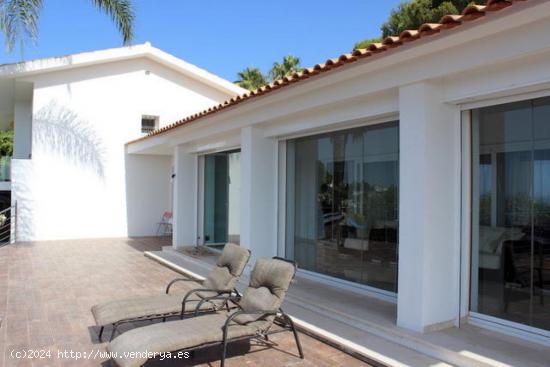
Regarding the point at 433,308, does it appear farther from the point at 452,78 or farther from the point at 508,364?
the point at 452,78

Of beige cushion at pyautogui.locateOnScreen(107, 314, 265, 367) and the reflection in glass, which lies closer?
beige cushion at pyautogui.locateOnScreen(107, 314, 265, 367)

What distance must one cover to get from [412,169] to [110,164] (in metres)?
13.9

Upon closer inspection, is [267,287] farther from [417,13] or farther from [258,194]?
[417,13]

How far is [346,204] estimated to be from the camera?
7910 mm

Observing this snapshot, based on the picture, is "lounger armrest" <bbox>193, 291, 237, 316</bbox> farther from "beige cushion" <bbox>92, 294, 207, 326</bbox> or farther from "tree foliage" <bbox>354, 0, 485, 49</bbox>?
"tree foliage" <bbox>354, 0, 485, 49</bbox>

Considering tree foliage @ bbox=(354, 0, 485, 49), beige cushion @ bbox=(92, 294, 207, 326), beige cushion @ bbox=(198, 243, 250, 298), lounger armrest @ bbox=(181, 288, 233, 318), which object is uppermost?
tree foliage @ bbox=(354, 0, 485, 49)

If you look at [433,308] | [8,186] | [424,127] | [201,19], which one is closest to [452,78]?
[424,127]

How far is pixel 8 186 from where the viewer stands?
17906 mm

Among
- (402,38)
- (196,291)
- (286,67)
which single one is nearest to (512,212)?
(402,38)

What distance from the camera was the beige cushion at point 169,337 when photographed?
4262 millimetres

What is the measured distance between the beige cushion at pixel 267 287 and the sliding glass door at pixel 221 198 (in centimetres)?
624

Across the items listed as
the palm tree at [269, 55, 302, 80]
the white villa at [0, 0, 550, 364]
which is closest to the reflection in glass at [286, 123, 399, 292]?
the white villa at [0, 0, 550, 364]

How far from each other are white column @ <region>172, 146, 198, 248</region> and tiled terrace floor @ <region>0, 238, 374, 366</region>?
4.37 feet

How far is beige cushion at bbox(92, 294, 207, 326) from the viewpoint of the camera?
543cm
